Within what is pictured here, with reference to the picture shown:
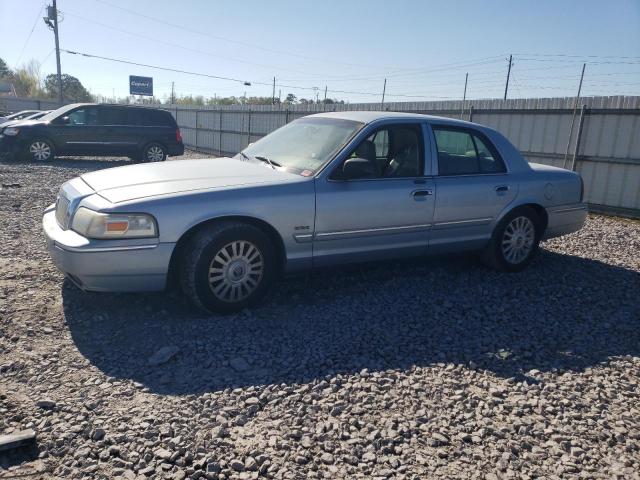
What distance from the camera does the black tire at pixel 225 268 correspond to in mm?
3996

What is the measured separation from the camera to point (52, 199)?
8.95 meters

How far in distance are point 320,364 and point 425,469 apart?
45.1 inches

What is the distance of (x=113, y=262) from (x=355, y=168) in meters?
2.05

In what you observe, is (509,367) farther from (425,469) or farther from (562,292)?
(562,292)

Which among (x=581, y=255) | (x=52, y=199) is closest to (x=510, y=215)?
(x=581, y=255)

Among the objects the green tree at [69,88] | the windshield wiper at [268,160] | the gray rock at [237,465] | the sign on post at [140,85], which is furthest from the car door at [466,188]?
the green tree at [69,88]

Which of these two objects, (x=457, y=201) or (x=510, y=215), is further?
(x=510, y=215)

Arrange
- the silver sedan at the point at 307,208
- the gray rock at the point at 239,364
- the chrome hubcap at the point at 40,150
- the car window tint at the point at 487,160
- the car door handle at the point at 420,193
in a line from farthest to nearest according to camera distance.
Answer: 1. the chrome hubcap at the point at 40,150
2. the car window tint at the point at 487,160
3. the car door handle at the point at 420,193
4. the silver sedan at the point at 307,208
5. the gray rock at the point at 239,364

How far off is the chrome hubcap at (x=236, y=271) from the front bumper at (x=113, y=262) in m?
0.39

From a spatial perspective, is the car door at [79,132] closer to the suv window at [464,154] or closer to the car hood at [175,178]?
the car hood at [175,178]

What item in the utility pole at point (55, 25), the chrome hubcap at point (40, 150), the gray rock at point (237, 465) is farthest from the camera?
the utility pole at point (55, 25)

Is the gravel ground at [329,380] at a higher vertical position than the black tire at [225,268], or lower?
lower

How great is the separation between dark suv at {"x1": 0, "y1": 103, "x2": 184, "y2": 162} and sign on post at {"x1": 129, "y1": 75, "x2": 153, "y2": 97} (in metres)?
29.3

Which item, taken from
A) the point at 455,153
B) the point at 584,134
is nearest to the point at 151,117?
the point at 584,134
